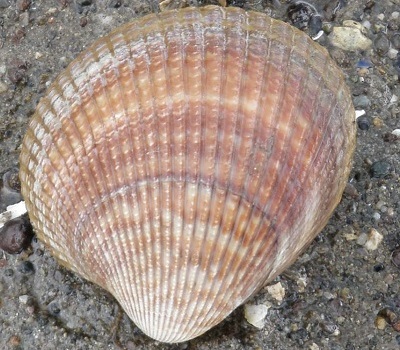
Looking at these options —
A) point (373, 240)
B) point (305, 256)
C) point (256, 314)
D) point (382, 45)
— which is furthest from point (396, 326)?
point (382, 45)

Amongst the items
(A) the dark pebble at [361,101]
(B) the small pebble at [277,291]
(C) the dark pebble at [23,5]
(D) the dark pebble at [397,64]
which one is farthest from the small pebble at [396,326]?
(C) the dark pebble at [23,5]

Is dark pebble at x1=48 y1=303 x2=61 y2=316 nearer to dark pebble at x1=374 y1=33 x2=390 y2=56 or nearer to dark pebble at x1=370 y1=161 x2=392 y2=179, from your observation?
dark pebble at x1=370 y1=161 x2=392 y2=179

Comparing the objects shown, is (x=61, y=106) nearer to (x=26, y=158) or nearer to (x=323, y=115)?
(x=26, y=158)

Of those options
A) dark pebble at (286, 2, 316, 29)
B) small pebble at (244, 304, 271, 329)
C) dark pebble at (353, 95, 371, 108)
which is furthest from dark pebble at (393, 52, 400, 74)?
small pebble at (244, 304, 271, 329)

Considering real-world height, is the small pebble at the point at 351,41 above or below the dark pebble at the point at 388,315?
above

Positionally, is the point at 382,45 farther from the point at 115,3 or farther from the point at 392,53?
the point at 115,3

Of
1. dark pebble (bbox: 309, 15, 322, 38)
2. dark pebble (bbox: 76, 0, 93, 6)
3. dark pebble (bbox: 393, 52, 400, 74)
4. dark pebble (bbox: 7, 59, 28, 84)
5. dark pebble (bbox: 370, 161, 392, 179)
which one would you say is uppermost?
dark pebble (bbox: 76, 0, 93, 6)

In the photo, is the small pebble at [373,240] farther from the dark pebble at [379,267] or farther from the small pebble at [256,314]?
the small pebble at [256,314]
